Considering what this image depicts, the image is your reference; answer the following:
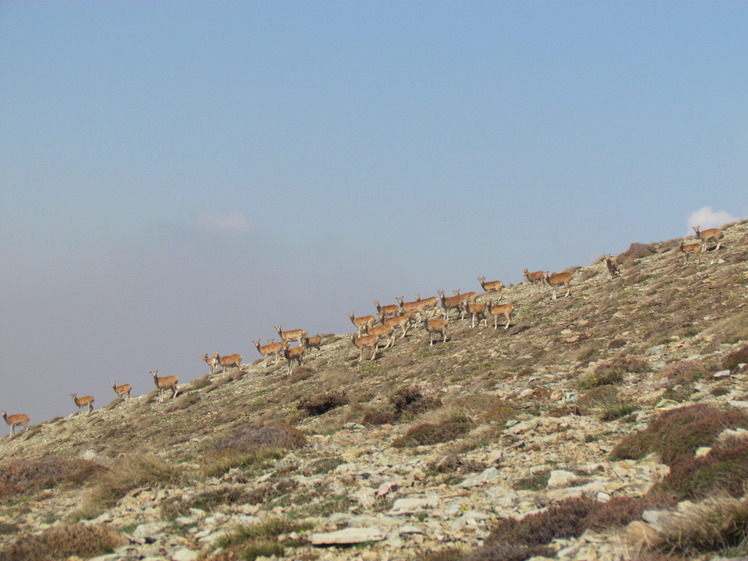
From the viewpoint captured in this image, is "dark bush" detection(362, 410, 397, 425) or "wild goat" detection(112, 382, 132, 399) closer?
"dark bush" detection(362, 410, 397, 425)

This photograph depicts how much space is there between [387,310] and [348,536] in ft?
133

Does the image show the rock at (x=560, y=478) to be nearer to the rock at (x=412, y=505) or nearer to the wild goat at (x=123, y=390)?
the rock at (x=412, y=505)

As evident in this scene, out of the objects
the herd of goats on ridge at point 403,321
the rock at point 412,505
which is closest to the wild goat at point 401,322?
the herd of goats on ridge at point 403,321

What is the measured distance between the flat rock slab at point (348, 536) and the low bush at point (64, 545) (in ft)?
11.3

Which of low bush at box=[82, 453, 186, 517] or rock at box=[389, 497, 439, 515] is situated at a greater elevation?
low bush at box=[82, 453, 186, 517]

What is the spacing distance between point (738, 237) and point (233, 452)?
40.6 m

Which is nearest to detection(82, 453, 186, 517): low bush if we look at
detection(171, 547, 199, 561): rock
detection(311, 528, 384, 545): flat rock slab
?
detection(171, 547, 199, 561): rock

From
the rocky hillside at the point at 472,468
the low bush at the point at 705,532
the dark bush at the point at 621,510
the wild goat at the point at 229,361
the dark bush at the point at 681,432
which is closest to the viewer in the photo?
the low bush at the point at 705,532

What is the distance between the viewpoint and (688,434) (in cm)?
1173

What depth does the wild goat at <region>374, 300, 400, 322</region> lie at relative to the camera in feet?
162

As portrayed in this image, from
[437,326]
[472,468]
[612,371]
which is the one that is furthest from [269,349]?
[472,468]

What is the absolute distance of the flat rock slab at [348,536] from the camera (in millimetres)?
9359

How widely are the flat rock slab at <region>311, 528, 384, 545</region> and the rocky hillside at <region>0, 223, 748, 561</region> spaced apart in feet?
0.10

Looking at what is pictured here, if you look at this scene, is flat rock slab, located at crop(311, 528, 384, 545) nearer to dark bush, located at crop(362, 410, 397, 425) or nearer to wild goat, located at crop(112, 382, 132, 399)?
dark bush, located at crop(362, 410, 397, 425)
